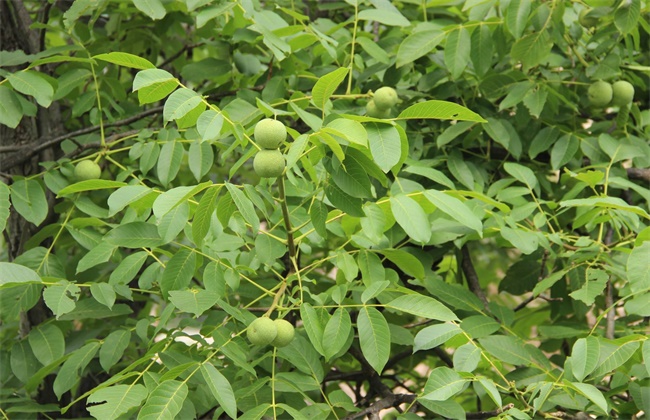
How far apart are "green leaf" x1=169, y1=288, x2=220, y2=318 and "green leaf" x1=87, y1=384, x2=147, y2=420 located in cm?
16

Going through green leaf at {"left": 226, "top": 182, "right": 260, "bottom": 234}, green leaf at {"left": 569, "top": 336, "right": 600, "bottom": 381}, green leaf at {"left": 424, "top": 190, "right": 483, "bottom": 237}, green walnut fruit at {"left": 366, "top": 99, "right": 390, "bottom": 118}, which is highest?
green leaf at {"left": 226, "top": 182, "right": 260, "bottom": 234}

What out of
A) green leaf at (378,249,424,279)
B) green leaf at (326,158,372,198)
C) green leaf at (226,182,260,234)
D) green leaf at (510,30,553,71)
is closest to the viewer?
Answer: green leaf at (226,182,260,234)

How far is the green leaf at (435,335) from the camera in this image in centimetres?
131

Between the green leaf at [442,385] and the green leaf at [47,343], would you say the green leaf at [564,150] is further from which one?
the green leaf at [47,343]

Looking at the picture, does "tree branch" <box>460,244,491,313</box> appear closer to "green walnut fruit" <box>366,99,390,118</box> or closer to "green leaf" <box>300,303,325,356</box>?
"green walnut fruit" <box>366,99,390,118</box>

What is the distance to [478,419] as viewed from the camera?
5.41 ft

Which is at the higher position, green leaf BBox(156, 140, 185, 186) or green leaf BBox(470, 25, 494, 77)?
green leaf BBox(470, 25, 494, 77)

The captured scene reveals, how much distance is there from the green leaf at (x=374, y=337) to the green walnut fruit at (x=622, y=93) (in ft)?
3.46

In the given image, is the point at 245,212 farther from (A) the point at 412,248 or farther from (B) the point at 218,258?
(A) the point at 412,248

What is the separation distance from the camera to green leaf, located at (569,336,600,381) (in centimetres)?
134

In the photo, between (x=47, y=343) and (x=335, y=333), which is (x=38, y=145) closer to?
(x=47, y=343)

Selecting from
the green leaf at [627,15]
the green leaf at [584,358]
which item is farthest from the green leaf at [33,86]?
the green leaf at [627,15]

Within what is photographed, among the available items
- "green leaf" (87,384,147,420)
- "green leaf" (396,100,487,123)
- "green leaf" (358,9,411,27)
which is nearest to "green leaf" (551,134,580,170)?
"green leaf" (358,9,411,27)

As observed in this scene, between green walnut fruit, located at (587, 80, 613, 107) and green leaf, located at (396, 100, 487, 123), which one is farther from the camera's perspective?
green walnut fruit, located at (587, 80, 613, 107)
